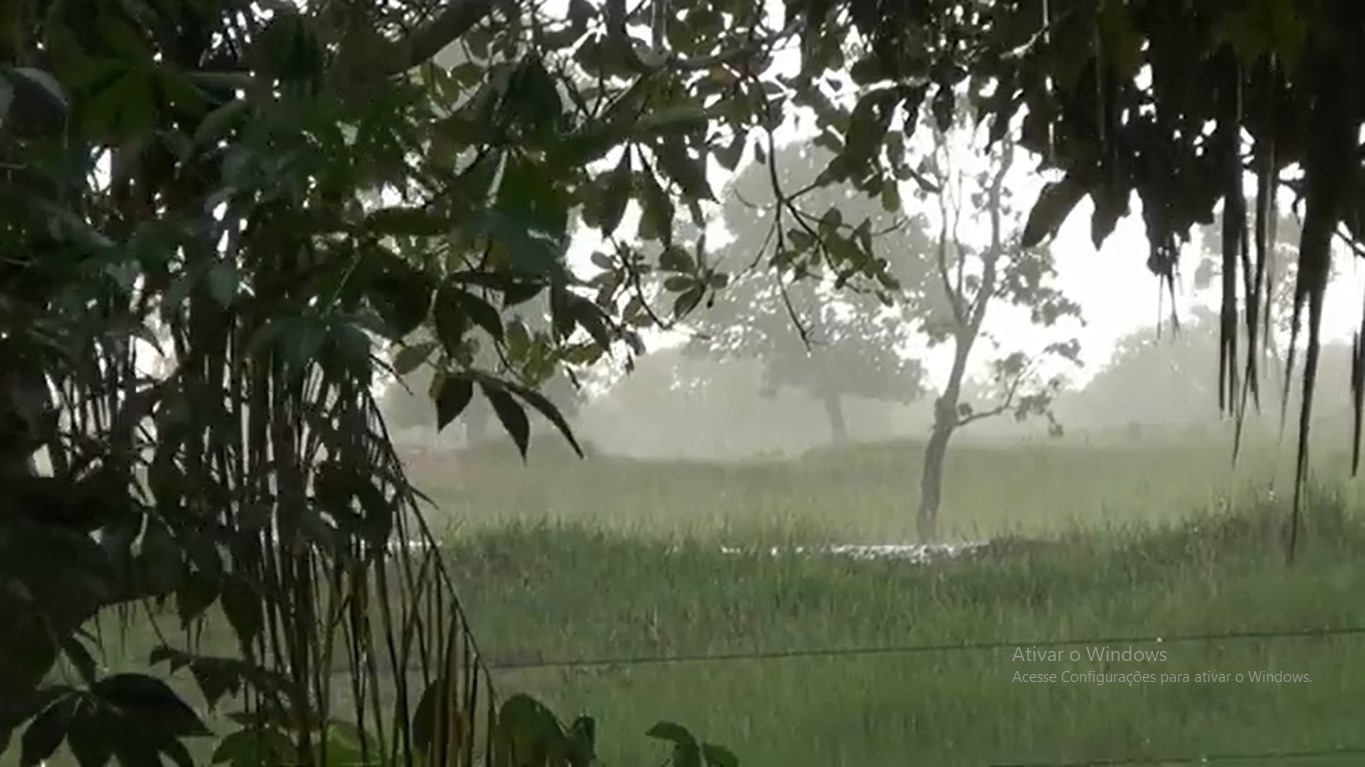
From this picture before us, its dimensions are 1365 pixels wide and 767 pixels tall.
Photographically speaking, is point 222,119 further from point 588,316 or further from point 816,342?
point 816,342

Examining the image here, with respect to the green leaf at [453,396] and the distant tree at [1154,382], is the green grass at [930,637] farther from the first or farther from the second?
the green leaf at [453,396]

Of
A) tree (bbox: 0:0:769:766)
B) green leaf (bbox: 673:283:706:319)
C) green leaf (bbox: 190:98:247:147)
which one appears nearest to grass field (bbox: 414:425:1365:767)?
green leaf (bbox: 673:283:706:319)

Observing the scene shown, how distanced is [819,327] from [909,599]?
0.21 meters

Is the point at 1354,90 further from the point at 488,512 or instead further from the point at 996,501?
the point at 488,512

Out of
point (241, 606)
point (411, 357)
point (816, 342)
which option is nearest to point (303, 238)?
point (241, 606)

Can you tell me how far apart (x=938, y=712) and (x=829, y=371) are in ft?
0.83

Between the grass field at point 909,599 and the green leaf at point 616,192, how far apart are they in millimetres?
248

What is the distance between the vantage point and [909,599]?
100 cm

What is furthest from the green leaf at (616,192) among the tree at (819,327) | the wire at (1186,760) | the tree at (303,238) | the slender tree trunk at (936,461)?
the wire at (1186,760)

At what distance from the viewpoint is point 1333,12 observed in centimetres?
58

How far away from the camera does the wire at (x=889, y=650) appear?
979 mm


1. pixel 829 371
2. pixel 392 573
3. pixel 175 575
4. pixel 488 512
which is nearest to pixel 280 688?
pixel 175 575

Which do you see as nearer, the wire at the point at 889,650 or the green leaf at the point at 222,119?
the green leaf at the point at 222,119

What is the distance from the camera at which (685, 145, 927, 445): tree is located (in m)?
1.02
